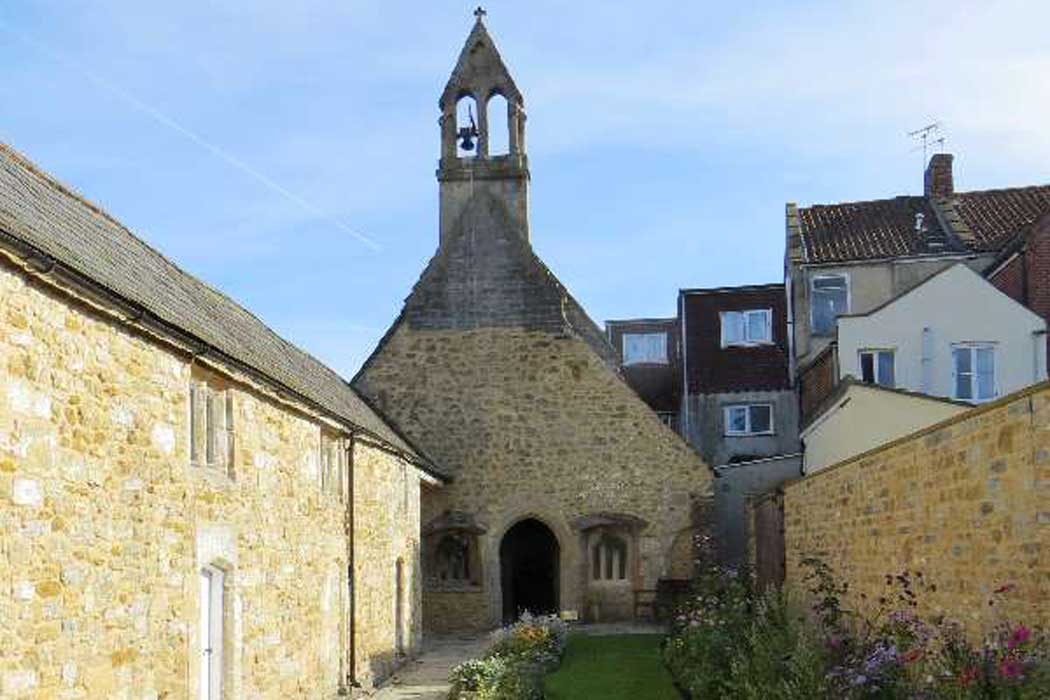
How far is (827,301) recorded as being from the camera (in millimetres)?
32375

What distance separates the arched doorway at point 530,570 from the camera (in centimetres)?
3300

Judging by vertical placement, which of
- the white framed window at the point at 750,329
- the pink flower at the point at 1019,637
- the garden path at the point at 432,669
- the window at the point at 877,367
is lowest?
the garden path at the point at 432,669

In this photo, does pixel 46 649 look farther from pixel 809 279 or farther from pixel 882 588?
pixel 809 279

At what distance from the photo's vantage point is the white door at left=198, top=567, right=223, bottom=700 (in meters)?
12.4

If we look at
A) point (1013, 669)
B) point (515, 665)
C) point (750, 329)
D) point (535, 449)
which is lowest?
point (515, 665)

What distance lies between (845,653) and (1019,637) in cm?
450

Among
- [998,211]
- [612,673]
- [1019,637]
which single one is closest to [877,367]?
[998,211]

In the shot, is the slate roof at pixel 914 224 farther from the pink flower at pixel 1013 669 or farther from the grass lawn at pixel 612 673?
the pink flower at pixel 1013 669

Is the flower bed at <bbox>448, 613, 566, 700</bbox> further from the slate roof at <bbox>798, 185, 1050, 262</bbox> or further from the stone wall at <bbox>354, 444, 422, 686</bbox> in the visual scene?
the slate roof at <bbox>798, 185, 1050, 262</bbox>

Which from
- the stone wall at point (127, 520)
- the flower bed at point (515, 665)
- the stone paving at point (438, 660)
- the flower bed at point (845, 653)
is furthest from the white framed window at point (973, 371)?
the stone wall at point (127, 520)

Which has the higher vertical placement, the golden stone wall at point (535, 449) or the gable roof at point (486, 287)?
the gable roof at point (486, 287)

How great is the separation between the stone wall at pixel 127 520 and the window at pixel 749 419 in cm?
2234

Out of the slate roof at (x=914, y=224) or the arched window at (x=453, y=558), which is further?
the slate roof at (x=914, y=224)

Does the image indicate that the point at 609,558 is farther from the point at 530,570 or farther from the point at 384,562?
the point at 384,562
